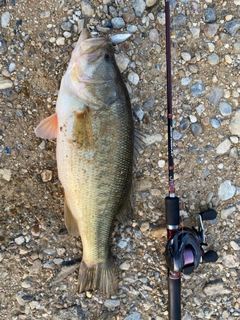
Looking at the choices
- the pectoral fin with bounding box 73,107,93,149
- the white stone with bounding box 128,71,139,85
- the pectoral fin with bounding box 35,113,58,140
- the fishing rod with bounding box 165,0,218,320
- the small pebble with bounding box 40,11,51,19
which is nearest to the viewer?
the pectoral fin with bounding box 73,107,93,149

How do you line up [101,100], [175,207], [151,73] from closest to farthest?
[101,100]
[175,207]
[151,73]

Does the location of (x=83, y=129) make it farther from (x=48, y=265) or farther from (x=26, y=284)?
(x=26, y=284)

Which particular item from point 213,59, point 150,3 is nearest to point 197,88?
point 213,59

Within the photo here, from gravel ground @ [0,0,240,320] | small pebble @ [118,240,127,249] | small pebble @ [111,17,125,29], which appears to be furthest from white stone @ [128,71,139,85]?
small pebble @ [118,240,127,249]

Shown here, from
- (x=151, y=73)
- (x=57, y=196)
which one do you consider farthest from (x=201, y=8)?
(x=57, y=196)

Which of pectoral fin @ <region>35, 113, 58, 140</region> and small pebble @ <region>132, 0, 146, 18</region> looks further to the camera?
small pebble @ <region>132, 0, 146, 18</region>

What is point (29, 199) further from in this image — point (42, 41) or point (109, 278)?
point (42, 41)

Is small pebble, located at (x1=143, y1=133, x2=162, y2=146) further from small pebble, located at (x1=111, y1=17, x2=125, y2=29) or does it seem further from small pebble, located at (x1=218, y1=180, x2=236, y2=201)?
small pebble, located at (x1=111, y1=17, x2=125, y2=29)
